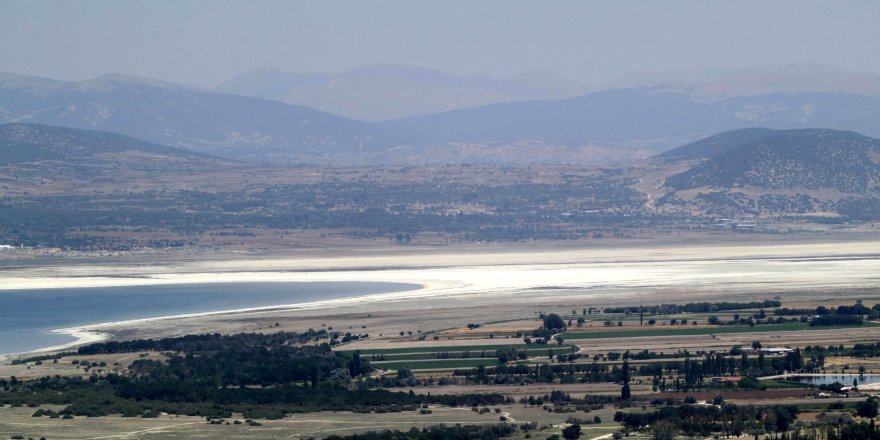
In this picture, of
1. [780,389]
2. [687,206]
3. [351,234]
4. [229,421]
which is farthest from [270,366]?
[687,206]

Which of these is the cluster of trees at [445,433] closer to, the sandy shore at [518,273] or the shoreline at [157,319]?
the shoreline at [157,319]

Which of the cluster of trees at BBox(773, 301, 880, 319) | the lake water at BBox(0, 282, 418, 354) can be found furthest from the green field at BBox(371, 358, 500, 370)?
the cluster of trees at BBox(773, 301, 880, 319)

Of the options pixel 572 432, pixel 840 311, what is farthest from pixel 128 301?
pixel 572 432

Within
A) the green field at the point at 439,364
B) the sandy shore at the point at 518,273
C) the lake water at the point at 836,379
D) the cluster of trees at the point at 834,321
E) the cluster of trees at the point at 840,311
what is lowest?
the lake water at the point at 836,379

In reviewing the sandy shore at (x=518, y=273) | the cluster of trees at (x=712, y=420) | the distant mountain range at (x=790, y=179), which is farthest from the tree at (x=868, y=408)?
the distant mountain range at (x=790, y=179)

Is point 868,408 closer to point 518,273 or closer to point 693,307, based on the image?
point 693,307
